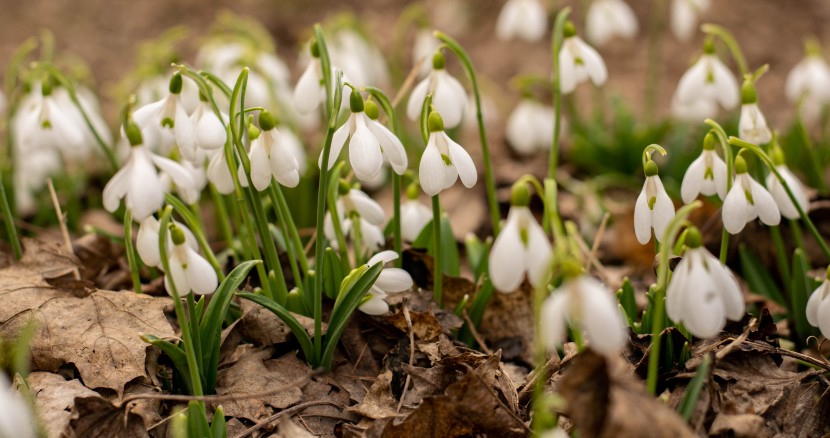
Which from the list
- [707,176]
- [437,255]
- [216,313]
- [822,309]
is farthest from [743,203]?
[216,313]

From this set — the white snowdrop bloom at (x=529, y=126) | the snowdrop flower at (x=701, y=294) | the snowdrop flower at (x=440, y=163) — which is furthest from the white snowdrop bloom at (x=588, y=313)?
the white snowdrop bloom at (x=529, y=126)

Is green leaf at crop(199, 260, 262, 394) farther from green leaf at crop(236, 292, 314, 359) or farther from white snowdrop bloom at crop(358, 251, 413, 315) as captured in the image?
white snowdrop bloom at crop(358, 251, 413, 315)

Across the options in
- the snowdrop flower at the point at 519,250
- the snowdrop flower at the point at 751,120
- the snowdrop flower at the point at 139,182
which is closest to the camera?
the snowdrop flower at the point at 519,250

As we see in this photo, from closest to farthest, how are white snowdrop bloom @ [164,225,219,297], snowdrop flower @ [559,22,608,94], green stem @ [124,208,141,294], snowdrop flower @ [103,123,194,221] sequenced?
snowdrop flower @ [103,123,194,221] < white snowdrop bloom @ [164,225,219,297] < green stem @ [124,208,141,294] < snowdrop flower @ [559,22,608,94]

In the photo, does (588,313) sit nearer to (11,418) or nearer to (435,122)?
(435,122)

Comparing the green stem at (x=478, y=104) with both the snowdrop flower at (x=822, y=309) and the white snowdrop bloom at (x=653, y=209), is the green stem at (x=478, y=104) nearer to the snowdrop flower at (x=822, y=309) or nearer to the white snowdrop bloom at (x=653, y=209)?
the white snowdrop bloom at (x=653, y=209)

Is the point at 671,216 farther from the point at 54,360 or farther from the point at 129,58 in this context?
the point at 129,58

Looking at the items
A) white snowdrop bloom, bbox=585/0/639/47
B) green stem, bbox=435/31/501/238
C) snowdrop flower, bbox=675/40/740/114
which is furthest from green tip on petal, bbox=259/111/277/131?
white snowdrop bloom, bbox=585/0/639/47
